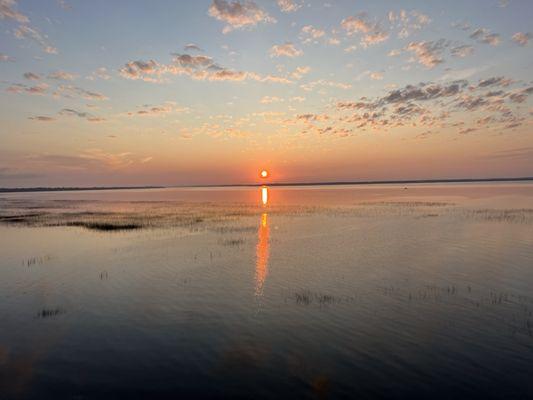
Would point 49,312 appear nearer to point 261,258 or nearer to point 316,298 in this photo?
point 316,298

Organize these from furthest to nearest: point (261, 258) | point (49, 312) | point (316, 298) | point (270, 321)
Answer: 1. point (261, 258)
2. point (316, 298)
3. point (49, 312)
4. point (270, 321)

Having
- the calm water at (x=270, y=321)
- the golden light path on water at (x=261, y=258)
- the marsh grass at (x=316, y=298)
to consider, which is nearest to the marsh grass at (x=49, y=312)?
the calm water at (x=270, y=321)

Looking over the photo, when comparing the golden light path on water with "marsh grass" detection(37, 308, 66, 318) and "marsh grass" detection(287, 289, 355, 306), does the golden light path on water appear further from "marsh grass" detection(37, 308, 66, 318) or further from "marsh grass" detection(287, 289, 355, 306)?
"marsh grass" detection(37, 308, 66, 318)

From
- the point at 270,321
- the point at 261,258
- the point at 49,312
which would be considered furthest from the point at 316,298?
the point at 49,312

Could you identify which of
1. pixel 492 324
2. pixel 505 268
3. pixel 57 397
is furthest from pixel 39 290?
pixel 505 268

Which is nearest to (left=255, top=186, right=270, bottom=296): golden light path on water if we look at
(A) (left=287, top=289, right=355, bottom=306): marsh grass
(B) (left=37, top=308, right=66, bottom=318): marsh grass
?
(A) (left=287, top=289, right=355, bottom=306): marsh grass

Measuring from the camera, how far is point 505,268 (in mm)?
24469

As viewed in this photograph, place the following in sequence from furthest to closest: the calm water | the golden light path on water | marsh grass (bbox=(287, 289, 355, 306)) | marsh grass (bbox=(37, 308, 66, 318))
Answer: the golden light path on water < marsh grass (bbox=(287, 289, 355, 306)) < marsh grass (bbox=(37, 308, 66, 318)) < the calm water

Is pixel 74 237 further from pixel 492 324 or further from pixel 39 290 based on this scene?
pixel 492 324

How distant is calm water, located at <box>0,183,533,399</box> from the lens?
11219 mm

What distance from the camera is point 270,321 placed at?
53.8ft

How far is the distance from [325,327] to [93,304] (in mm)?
12366

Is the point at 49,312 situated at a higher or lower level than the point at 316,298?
higher

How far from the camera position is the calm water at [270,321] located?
36.8ft
